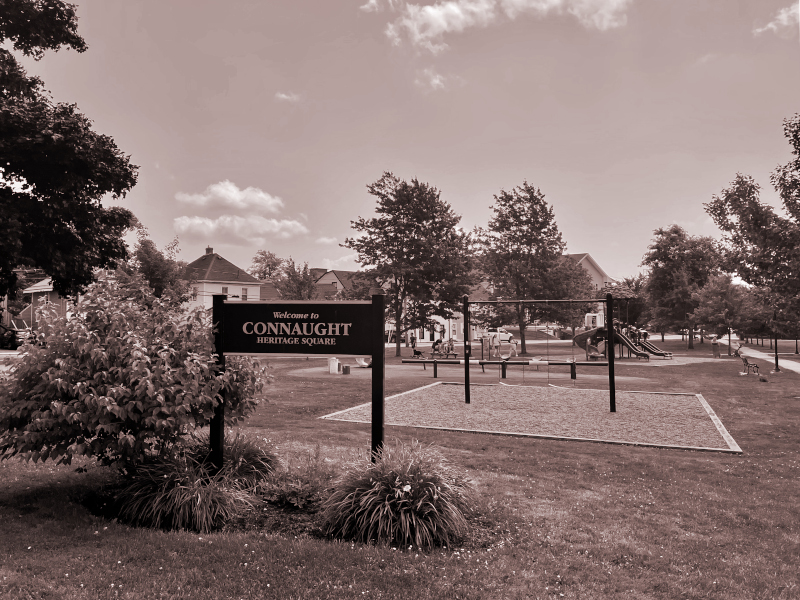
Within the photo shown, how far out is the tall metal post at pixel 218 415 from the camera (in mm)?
5832

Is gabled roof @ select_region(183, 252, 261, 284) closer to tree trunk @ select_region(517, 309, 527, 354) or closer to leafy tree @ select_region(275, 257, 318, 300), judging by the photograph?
leafy tree @ select_region(275, 257, 318, 300)

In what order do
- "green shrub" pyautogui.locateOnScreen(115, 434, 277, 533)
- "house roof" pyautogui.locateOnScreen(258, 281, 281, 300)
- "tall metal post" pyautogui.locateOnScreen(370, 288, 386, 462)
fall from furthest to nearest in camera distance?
"house roof" pyautogui.locateOnScreen(258, 281, 281, 300)
"tall metal post" pyautogui.locateOnScreen(370, 288, 386, 462)
"green shrub" pyautogui.locateOnScreen(115, 434, 277, 533)

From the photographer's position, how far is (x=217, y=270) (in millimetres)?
64938

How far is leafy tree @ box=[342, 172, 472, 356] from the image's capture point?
124 feet

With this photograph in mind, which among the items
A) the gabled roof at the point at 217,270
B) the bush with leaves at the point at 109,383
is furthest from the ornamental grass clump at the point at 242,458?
the gabled roof at the point at 217,270

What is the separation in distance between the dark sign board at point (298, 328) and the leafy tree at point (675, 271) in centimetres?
4620

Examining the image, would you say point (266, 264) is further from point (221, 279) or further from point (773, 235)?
point (773, 235)

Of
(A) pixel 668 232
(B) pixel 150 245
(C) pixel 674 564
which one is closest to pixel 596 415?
(C) pixel 674 564

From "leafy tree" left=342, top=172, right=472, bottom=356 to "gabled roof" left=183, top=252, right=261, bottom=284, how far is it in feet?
97.8

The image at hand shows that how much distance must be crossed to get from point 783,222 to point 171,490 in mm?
14799

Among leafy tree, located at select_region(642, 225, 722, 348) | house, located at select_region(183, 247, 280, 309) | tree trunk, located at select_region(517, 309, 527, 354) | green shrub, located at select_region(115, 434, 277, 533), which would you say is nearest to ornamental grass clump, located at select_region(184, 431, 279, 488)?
green shrub, located at select_region(115, 434, 277, 533)

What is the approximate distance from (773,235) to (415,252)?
25.9m

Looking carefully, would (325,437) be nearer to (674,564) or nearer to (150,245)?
(674,564)

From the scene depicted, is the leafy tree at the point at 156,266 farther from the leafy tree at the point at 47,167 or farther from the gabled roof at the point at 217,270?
the gabled roof at the point at 217,270
